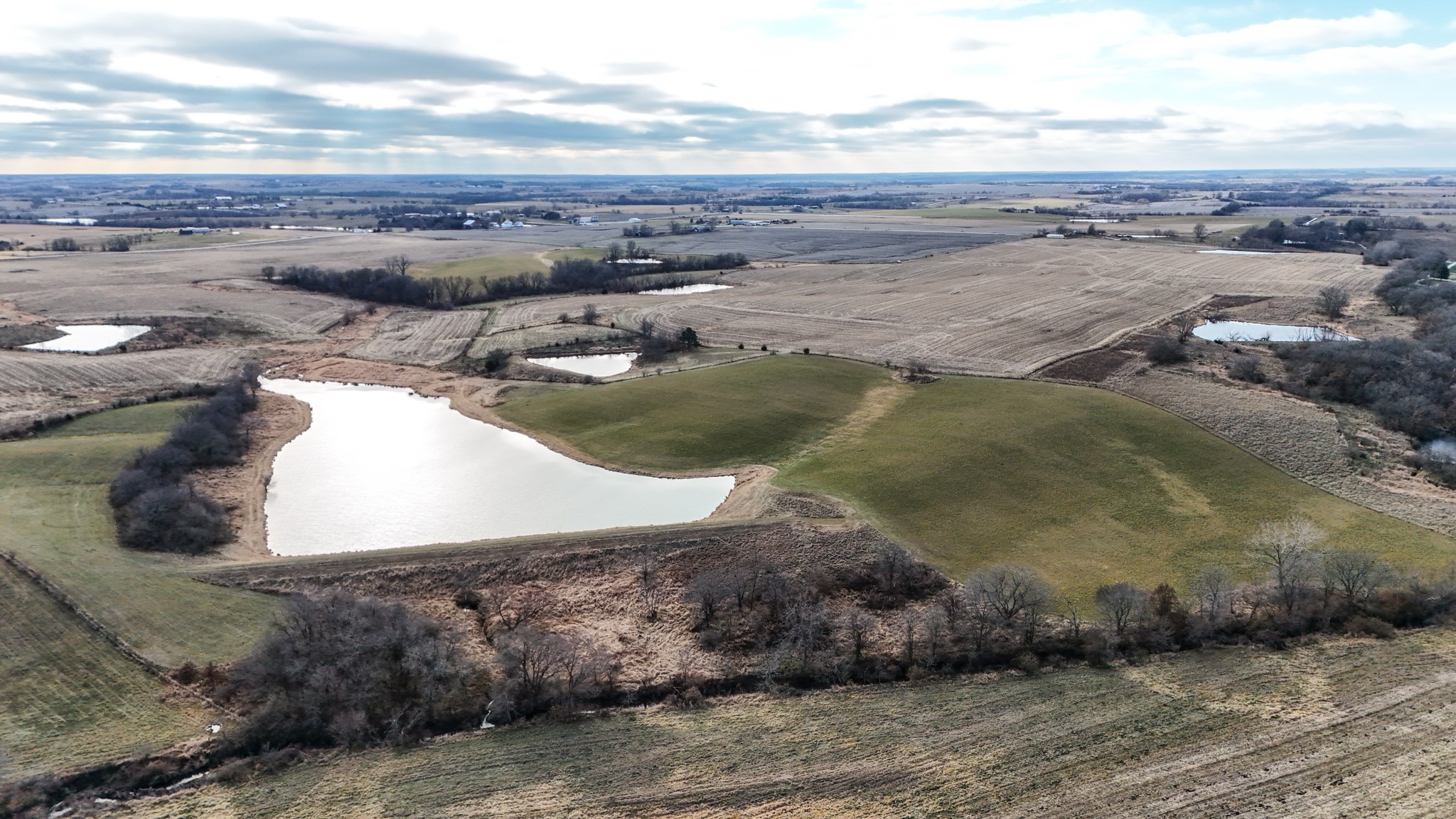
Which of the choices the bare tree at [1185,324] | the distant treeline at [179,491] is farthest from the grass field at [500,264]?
the bare tree at [1185,324]

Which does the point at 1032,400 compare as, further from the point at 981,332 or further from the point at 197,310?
the point at 197,310

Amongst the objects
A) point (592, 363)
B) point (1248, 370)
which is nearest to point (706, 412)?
point (592, 363)

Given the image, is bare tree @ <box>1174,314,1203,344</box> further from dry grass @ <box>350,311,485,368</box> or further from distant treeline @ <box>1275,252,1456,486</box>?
dry grass @ <box>350,311,485,368</box>

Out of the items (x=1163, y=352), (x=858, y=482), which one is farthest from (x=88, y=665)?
(x=1163, y=352)

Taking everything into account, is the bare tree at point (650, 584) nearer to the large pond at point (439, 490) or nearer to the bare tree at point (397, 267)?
the large pond at point (439, 490)

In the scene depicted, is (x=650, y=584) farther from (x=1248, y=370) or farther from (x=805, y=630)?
(x=1248, y=370)

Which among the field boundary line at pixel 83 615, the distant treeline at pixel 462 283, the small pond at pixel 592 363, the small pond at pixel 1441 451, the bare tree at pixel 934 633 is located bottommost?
the bare tree at pixel 934 633

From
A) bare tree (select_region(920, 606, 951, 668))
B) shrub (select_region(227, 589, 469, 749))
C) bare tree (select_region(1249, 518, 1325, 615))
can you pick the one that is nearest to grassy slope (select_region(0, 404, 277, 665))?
shrub (select_region(227, 589, 469, 749))
